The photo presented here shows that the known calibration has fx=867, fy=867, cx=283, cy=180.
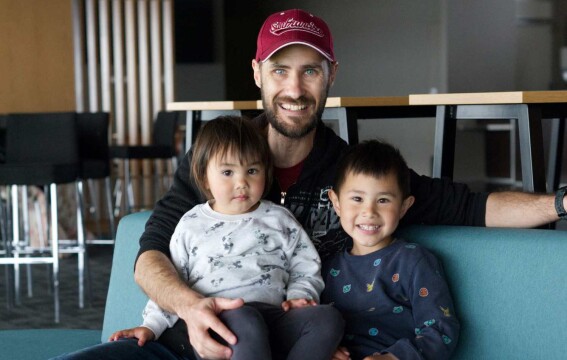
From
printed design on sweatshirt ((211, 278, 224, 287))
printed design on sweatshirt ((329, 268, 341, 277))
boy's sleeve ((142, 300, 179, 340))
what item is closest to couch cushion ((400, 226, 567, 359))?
printed design on sweatshirt ((329, 268, 341, 277))

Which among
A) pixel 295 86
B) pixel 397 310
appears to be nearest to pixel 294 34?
pixel 295 86

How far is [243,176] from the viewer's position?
191cm

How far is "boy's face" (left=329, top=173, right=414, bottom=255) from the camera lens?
73.1 inches

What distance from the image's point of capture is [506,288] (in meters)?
1.79

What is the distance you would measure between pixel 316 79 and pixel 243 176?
0.33 m

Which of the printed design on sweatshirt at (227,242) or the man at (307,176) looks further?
the man at (307,176)

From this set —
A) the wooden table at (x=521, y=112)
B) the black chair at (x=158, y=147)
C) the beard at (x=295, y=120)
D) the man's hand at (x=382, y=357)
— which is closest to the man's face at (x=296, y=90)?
the beard at (x=295, y=120)

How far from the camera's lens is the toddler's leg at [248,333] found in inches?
64.4

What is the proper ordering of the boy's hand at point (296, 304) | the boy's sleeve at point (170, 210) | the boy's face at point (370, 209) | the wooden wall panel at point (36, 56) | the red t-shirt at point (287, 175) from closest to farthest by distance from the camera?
the boy's hand at point (296, 304) < the boy's face at point (370, 209) < the boy's sleeve at point (170, 210) < the red t-shirt at point (287, 175) < the wooden wall panel at point (36, 56)

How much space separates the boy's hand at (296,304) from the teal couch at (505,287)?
1.01ft

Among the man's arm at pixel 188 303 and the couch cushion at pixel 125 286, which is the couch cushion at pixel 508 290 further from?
the couch cushion at pixel 125 286

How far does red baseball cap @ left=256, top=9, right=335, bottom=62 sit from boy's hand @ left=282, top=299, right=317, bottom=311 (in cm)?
61

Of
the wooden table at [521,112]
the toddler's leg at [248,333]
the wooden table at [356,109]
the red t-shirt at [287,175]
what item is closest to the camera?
the toddler's leg at [248,333]

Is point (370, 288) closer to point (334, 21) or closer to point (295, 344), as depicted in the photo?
point (295, 344)
